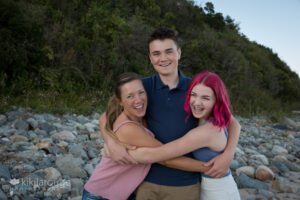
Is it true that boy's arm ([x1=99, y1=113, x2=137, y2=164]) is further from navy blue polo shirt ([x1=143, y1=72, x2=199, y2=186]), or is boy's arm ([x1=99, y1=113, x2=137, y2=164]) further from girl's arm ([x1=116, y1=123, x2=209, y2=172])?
navy blue polo shirt ([x1=143, y1=72, x2=199, y2=186])

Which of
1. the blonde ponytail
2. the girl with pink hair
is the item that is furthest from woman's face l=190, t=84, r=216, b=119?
the blonde ponytail

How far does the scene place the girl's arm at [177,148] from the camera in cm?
279

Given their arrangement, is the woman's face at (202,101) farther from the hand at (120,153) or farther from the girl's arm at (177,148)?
the hand at (120,153)

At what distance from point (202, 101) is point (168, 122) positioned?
293 mm

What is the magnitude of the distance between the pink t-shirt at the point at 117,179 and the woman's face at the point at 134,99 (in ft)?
0.45

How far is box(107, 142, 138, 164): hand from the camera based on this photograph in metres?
2.86

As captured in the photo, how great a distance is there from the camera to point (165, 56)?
3.15 m

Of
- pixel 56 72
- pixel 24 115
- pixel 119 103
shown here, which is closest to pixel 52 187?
pixel 119 103

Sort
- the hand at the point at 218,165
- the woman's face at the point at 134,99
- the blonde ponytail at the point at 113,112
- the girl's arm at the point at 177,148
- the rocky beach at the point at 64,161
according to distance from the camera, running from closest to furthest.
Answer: the girl's arm at the point at 177,148 → the hand at the point at 218,165 → the woman's face at the point at 134,99 → the blonde ponytail at the point at 113,112 → the rocky beach at the point at 64,161

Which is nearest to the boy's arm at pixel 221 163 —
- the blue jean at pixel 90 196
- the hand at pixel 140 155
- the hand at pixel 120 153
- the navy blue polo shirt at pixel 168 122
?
the navy blue polo shirt at pixel 168 122

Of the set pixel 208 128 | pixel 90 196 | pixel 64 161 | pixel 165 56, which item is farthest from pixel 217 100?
pixel 64 161

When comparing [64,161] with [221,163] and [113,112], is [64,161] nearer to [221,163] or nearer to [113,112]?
[113,112]

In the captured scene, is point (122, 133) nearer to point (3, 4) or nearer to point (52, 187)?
point (52, 187)

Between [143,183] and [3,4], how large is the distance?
25.7 feet
